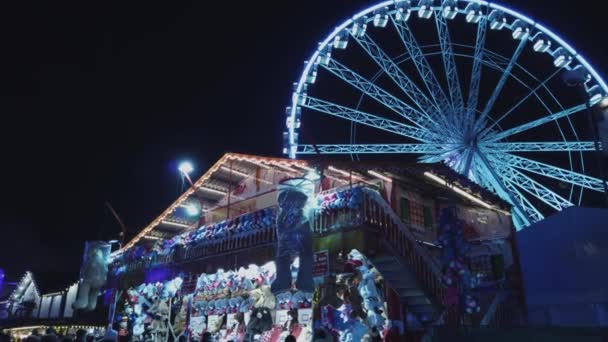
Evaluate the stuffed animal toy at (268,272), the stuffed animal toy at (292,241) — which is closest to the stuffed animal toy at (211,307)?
the stuffed animal toy at (268,272)

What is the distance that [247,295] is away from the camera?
1678 centimetres

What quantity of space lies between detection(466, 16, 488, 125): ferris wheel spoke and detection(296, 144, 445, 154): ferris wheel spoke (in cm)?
202

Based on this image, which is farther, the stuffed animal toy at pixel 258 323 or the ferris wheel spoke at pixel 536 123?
the ferris wheel spoke at pixel 536 123

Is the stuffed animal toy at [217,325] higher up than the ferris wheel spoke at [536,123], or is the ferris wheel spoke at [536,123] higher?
the ferris wheel spoke at [536,123]

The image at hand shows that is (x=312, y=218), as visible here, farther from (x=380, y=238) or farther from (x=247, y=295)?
(x=247, y=295)

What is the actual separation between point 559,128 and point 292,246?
14.4 metres

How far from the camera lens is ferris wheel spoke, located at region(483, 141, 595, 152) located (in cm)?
1975

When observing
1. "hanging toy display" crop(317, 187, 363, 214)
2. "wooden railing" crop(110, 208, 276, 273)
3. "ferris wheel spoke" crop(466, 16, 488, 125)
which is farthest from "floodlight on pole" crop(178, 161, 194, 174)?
"ferris wheel spoke" crop(466, 16, 488, 125)

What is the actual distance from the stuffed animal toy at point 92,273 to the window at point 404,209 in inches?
564

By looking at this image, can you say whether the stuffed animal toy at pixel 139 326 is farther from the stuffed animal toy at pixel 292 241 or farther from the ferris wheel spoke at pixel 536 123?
the ferris wheel spoke at pixel 536 123

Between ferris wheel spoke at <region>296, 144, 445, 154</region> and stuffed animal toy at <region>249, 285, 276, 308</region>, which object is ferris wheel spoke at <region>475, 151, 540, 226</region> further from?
stuffed animal toy at <region>249, 285, 276, 308</region>

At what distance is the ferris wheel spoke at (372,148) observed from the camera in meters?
20.2

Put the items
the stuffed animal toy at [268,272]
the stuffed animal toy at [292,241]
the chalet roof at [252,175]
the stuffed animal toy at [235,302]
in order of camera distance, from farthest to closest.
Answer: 1. the stuffed animal toy at [235,302]
2. the stuffed animal toy at [268,272]
3. the chalet roof at [252,175]
4. the stuffed animal toy at [292,241]

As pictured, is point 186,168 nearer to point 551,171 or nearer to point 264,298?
point 264,298
